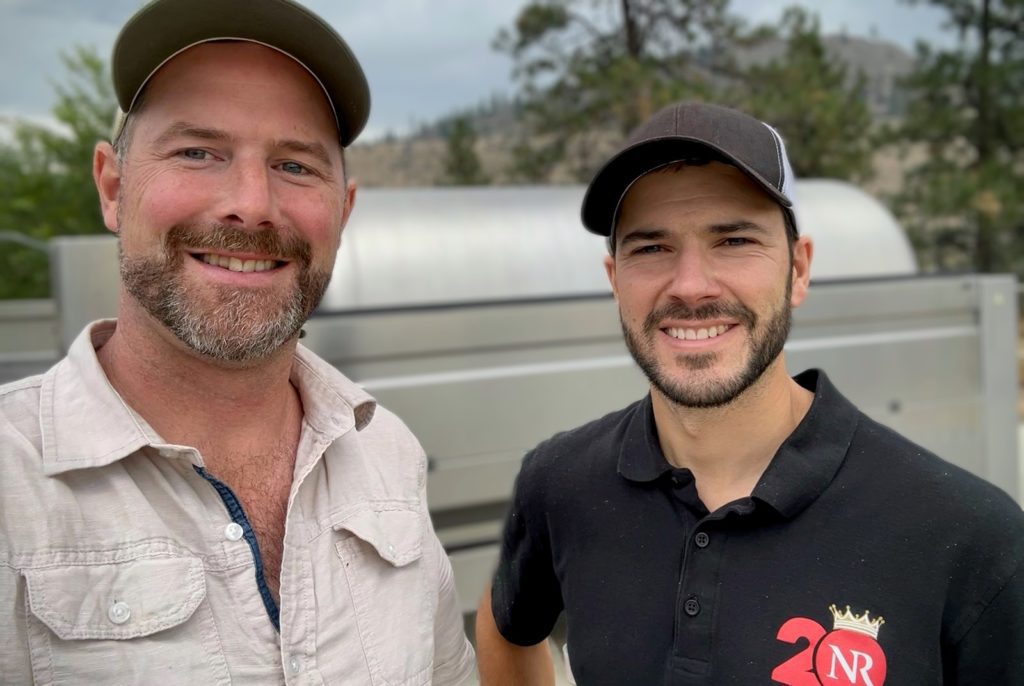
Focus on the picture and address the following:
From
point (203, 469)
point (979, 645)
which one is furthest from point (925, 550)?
point (203, 469)

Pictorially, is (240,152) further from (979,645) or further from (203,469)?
(979,645)

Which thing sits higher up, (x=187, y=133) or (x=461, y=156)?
(x=461, y=156)

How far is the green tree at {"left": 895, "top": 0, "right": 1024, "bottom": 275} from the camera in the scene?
1130 centimetres

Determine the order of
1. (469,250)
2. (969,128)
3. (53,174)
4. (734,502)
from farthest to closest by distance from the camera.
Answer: (969,128) < (53,174) < (469,250) < (734,502)

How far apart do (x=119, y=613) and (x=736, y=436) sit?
888 mm

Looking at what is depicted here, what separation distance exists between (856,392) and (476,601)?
1.82 metres

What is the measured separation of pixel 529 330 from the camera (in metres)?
3.17

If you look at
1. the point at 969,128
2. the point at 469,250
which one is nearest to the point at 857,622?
the point at 469,250

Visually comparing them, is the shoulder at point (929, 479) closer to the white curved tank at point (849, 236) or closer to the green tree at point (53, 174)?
the white curved tank at point (849, 236)

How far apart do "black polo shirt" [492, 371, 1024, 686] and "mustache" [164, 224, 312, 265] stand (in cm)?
61

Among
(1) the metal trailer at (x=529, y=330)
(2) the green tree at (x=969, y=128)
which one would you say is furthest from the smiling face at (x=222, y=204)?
(2) the green tree at (x=969, y=128)

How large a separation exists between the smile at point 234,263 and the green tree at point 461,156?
6.43 meters

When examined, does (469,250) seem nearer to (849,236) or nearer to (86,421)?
(849,236)

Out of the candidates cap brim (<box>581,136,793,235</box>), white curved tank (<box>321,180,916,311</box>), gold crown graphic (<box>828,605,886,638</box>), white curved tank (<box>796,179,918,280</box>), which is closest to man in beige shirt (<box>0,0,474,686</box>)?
cap brim (<box>581,136,793,235</box>)
